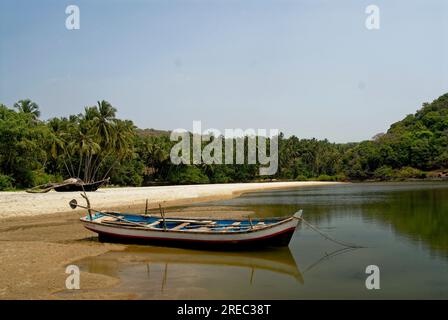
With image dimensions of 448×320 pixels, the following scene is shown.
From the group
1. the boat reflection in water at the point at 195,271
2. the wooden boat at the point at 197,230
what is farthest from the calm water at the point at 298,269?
the wooden boat at the point at 197,230

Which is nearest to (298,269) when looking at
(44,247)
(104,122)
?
(44,247)

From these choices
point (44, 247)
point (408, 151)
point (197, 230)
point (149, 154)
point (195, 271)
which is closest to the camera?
point (195, 271)

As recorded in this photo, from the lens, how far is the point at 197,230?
1641 centimetres

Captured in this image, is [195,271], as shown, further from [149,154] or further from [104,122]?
[149,154]

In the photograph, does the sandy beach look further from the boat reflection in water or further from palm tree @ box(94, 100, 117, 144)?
palm tree @ box(94, 100, 117, 144)

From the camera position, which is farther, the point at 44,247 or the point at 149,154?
the point at 149,154

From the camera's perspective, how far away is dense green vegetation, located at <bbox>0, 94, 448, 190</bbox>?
155 feet

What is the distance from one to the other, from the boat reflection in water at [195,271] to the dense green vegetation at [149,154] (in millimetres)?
33456

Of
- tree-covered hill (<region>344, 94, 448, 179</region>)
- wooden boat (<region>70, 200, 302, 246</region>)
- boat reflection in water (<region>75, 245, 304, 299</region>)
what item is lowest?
boat reflection in water (<region>75, 245, 304, 299</region>)

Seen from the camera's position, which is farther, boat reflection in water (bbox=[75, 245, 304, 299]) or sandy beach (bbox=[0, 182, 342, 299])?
boat reflection in water (bbox=[75, 245, 304, 299])

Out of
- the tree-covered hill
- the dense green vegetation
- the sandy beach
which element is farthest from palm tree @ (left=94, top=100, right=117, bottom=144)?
the tree-covered hill

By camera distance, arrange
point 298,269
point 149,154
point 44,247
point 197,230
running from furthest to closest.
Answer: point 149,154 → point 197,230 → point 44,247 → point 298,269

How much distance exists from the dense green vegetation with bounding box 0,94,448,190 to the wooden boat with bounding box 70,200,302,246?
2965 cm

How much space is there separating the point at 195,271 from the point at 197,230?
3.60 metres
